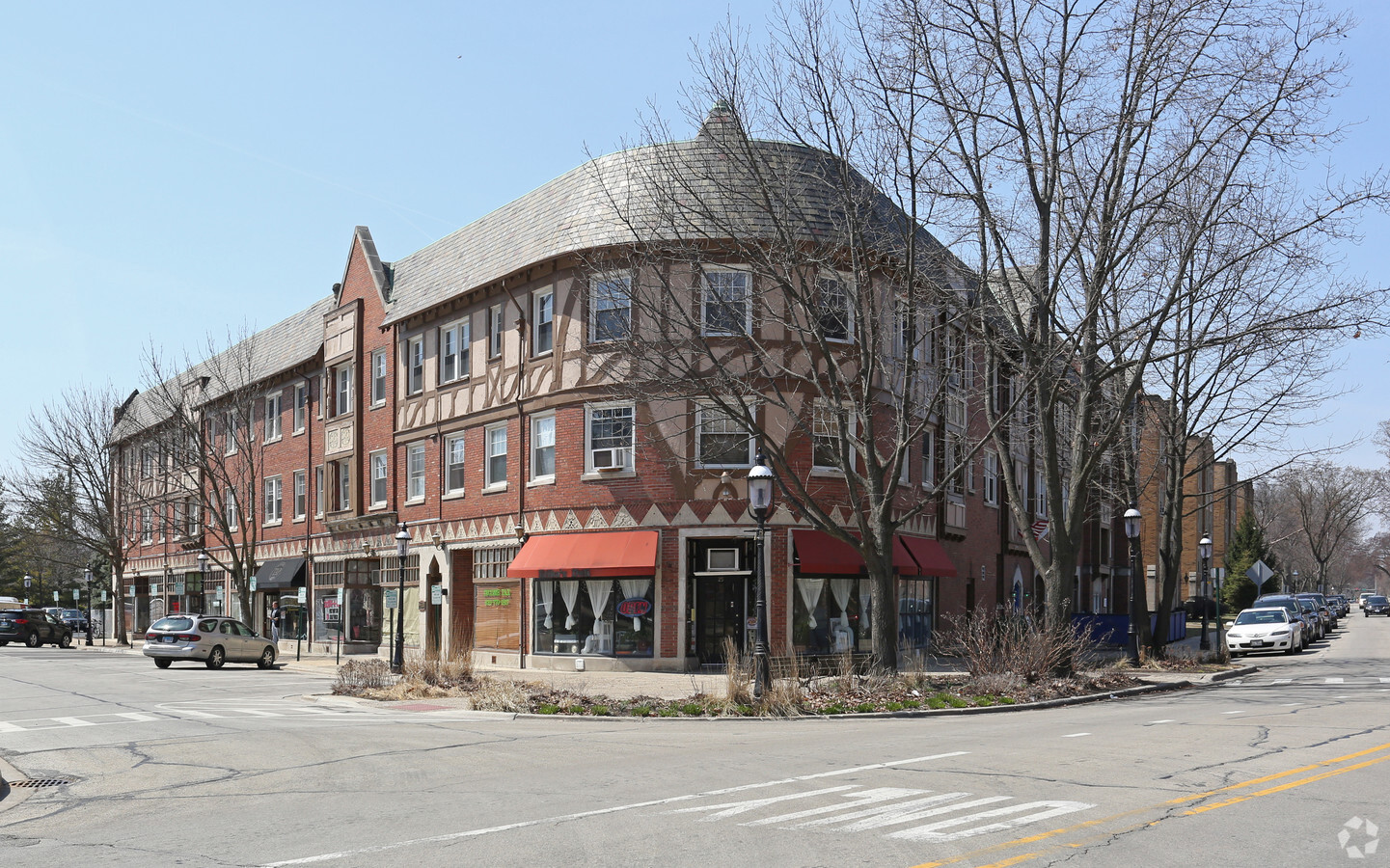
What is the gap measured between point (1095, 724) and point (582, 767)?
8.01 metres

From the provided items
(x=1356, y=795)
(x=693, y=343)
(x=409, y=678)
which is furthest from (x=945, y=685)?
(x=1356, y=795)

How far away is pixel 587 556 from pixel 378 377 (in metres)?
13.9

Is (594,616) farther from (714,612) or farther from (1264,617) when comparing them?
(1264,617)

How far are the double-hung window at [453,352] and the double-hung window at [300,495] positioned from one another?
450 inches

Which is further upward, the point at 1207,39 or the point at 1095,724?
the point at 1207,39

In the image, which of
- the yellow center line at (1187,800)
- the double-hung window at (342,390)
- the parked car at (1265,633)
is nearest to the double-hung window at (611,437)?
the double-hung window at (342,390)

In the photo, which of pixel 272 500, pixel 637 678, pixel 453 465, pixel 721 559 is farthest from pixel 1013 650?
pixel 272 500

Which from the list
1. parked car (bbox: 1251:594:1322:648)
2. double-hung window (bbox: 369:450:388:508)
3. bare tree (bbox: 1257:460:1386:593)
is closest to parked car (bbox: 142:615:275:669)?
double-hung window (bbox: 369:450:388:508)

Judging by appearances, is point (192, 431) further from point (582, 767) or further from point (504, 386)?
point (582, 767)

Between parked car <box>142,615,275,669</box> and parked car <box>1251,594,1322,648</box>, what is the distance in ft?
106

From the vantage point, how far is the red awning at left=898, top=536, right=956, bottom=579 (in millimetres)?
30844

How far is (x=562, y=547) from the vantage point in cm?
2889

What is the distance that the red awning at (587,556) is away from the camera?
90.3ft

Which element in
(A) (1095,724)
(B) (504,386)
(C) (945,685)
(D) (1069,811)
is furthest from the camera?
(B) (504,386)
